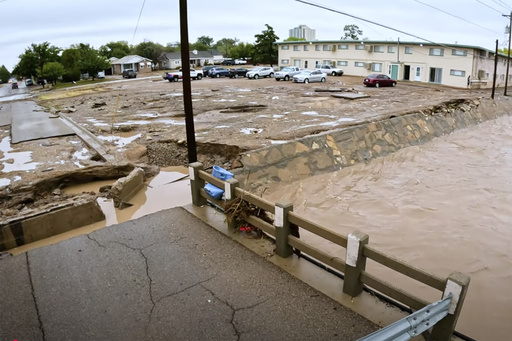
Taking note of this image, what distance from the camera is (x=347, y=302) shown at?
193 inches

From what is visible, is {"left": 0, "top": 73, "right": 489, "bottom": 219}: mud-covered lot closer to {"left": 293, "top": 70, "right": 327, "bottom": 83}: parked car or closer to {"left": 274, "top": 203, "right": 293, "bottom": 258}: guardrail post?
{"left": 274, "top": 203, "right": 293, "bottom": 258}: guardrail post

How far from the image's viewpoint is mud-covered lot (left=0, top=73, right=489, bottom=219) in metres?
12.6

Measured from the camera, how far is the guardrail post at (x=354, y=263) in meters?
4.73

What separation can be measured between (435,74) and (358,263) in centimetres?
4569

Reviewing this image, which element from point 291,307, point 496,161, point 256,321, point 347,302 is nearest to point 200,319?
point 256,321

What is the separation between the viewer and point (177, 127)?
18.0 m

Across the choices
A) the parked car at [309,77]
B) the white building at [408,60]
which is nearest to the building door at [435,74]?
the white building at [408,60]

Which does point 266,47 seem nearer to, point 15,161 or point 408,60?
point 408,60

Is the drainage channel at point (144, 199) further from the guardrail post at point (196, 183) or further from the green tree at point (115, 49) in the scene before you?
the green tree at point (115, 49)

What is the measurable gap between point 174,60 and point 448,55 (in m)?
58.4

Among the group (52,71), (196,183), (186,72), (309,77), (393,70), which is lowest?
(196,183)

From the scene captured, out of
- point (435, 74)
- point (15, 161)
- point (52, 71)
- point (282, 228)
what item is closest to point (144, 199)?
point (282, 228)

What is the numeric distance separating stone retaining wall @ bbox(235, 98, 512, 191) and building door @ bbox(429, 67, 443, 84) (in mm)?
23332

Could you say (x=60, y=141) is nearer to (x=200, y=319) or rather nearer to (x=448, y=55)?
(x=200, y=319)
